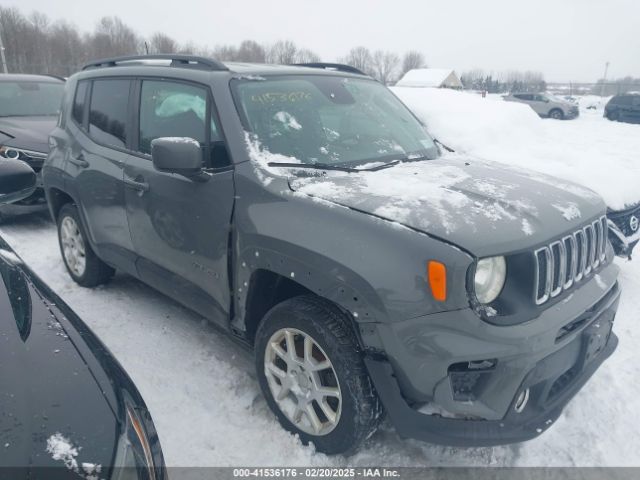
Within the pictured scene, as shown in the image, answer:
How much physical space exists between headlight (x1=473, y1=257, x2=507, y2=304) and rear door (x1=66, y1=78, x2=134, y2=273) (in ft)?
8.34

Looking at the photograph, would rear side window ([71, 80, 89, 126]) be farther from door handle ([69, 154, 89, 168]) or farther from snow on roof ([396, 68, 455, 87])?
snow on roof ([396, 68, 455, 87])

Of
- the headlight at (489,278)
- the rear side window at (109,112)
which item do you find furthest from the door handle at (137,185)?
the headlight at (489,278)

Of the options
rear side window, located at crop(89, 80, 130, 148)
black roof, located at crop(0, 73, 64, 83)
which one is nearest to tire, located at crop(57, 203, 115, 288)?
rear side window, located at crop(89, 80, 130, 148)

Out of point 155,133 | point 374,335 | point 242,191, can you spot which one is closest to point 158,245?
point 155,133

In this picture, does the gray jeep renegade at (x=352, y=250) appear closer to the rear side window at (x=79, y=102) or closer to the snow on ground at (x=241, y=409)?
the snow on ground at (x=241, y=409)

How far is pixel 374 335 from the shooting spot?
6.85 ft

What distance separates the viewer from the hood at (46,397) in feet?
4.04

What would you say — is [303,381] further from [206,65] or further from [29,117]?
[29,117]

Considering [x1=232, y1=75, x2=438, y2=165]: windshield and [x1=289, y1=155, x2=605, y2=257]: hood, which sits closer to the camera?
[x1=289, y1=155, x2=605, y2=257]: hood

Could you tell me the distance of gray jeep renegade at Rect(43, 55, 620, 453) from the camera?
2.00 m

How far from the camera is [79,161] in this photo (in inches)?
155

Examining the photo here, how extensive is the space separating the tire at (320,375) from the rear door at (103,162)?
5.20 ft

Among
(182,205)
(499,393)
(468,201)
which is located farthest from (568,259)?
(182,205)

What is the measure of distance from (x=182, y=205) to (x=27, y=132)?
4.87m
